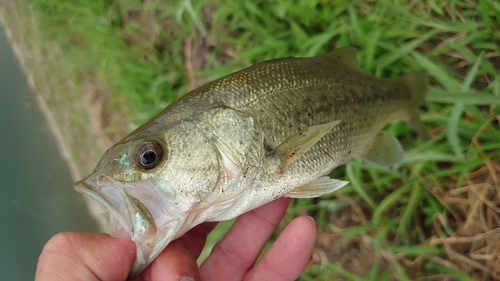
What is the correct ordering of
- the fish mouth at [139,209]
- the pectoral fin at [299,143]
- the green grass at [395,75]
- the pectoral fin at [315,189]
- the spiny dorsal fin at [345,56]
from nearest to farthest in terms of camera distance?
the fish mouth at [139,209], the pectoral fin at [299,143], the pectoral fin at [315,189], the spiny dorsal fin at [345,56], the green grass at [395,75]

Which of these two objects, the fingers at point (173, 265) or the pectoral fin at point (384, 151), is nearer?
the fingers at point (173, 265)

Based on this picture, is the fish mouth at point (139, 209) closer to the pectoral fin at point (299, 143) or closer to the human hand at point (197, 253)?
the human hand at point (197, 253)

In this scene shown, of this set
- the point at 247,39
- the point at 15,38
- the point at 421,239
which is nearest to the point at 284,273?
the point at 421,239

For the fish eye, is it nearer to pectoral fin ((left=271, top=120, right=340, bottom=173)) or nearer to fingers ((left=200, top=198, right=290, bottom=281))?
pectoral fin ((left=271, top=120, right=340, bottom=173))

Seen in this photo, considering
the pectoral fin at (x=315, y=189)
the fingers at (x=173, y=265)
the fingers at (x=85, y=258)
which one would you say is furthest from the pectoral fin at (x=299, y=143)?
the fingers at (x=85, y=258)

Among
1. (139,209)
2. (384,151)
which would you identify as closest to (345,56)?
(384,151)

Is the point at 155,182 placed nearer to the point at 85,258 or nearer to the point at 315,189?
the point at 85,258

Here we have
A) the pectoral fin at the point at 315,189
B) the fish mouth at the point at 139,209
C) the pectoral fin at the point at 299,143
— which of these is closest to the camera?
the fish mouth at the point at 139,209
